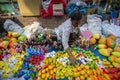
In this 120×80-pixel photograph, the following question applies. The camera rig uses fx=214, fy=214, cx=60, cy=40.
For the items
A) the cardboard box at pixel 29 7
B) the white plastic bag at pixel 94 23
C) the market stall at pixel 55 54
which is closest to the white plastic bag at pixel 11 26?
the market stall at pixel 55 54

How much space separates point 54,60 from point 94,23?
86.6 inches

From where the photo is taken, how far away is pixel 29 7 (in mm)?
5609

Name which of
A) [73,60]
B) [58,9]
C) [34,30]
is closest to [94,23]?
[58,9]

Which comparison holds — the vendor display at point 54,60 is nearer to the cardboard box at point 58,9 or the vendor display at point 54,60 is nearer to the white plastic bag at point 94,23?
the white plastic bag at point 94,23

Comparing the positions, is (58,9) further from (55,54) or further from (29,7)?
(55,54)

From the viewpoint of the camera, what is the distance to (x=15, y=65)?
12.8 feet

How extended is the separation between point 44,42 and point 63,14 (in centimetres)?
146

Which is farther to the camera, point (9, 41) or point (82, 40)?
point (9, 41)

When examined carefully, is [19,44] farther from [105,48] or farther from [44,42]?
[105,48]

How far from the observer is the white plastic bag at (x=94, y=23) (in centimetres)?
530

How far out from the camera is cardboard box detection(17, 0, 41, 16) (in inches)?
218

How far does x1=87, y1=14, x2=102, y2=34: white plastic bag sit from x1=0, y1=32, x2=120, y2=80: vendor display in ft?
2.12

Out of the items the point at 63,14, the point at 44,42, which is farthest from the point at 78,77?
the point at 63,14

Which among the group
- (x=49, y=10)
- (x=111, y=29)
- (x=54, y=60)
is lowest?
(x=54, y=60)
